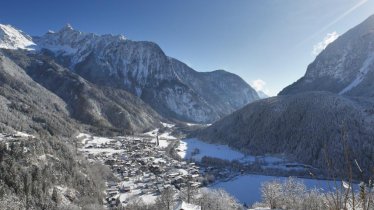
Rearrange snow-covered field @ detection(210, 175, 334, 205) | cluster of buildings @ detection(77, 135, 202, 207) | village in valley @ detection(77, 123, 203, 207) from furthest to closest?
snow-covered field @ detection(210, 175, 334, 205)
cluster of buildings @ detection(77, 135, 202, 207)
village in valley @ detection(77, 123, 203, 207)

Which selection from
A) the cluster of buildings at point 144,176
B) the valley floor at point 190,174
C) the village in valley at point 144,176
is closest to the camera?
the village in valley at point 144,176

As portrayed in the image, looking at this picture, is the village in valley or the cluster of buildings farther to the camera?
the cluster of buildings

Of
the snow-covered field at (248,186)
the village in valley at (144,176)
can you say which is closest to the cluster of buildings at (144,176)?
the village in valley at (144,176)

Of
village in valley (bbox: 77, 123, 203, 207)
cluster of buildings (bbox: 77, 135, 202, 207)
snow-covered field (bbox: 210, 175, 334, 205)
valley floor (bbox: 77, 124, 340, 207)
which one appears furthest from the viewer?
valley floor (bbox: 77, 124, 340, 207)

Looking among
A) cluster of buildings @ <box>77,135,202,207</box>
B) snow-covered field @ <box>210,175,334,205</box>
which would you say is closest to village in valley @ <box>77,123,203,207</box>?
cluster of buildings @ <box>77,135,202,207</box>

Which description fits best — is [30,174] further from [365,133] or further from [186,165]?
[365,133]

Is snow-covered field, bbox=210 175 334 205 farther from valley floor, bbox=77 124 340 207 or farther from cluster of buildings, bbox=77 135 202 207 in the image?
cluster of buildings, bbox=77 135 202 207

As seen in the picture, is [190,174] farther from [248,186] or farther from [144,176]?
[248,186]

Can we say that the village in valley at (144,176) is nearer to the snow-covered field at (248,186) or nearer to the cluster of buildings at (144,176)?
the cluster of buildings at (144,176)

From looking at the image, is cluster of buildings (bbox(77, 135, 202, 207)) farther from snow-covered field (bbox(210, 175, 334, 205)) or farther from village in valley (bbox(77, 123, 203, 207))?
snow-covered field (bbox(210, 175, 334, 205))
